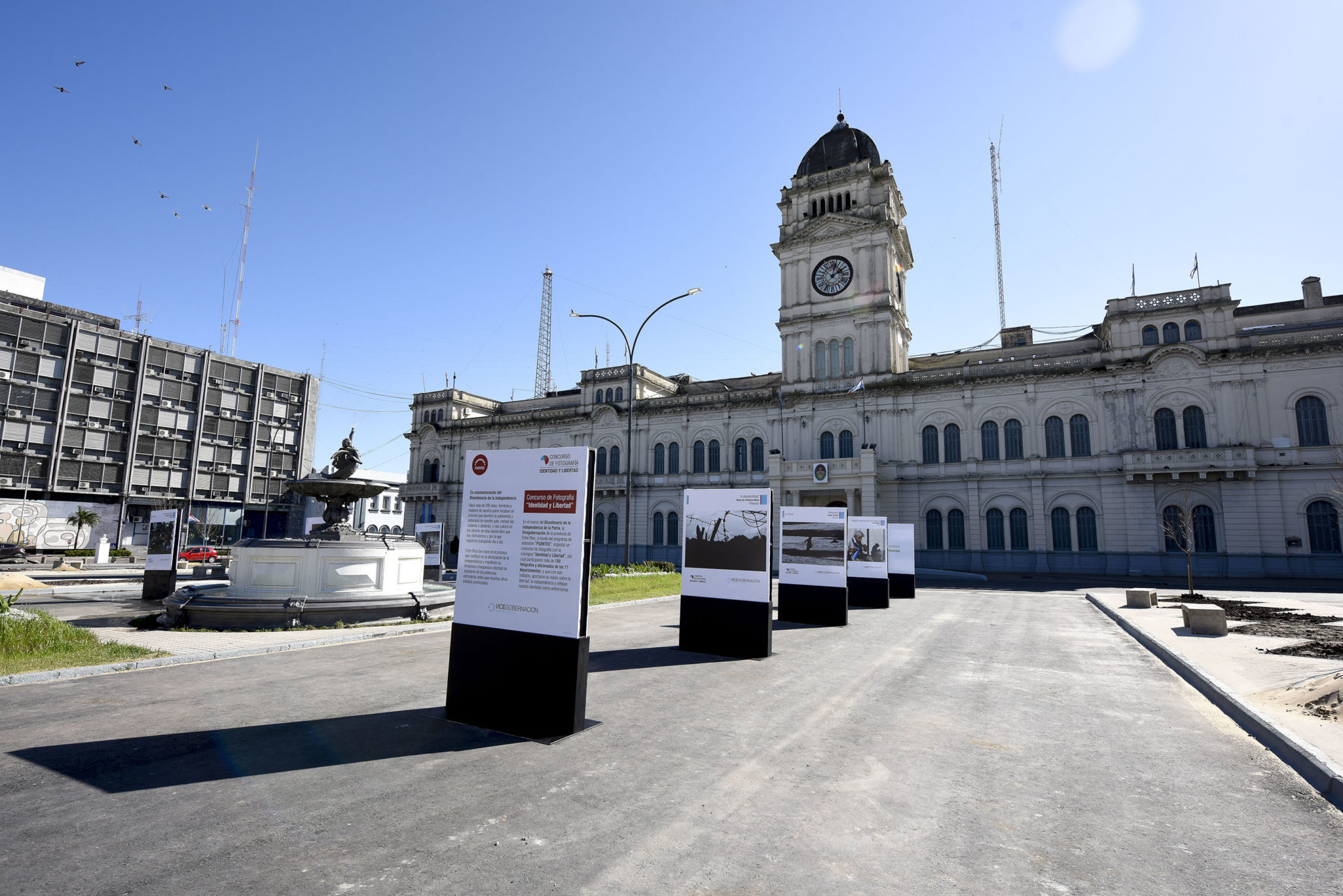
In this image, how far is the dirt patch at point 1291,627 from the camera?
11.8 meters

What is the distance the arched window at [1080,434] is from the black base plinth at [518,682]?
3985 cm

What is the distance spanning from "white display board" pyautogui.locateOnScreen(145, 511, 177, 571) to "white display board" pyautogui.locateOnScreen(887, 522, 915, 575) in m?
24.0

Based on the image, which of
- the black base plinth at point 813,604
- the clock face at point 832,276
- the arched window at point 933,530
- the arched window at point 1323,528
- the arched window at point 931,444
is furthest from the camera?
the clock face at point 832,276

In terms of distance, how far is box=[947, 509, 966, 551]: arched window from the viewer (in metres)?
40.2

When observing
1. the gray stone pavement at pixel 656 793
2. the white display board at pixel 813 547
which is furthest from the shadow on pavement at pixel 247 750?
the white display board at pixel 813 547

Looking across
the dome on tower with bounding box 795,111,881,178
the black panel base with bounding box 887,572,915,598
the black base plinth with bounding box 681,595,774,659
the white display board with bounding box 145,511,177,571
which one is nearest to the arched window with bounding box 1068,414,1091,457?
the black panel base with bounding box 887,572,915,598

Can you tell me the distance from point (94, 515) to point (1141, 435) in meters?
80.0

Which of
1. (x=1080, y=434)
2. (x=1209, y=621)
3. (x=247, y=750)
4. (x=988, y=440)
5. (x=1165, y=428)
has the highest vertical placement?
(x=1165, y=428)

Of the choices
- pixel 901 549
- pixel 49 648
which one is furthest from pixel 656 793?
pixel 901 549

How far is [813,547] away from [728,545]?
4771 millimetres

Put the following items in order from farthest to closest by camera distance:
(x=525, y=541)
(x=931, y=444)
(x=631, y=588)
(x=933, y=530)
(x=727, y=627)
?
(x=931, y=444), (x=933, y=530), (x=631, y=588), (x=727, y=627), (x=525, y=541)

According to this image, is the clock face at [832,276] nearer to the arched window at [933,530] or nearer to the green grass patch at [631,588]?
the arched window at [933,530]

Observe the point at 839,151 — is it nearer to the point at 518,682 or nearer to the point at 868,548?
the point at 868,548

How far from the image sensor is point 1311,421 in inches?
1321
